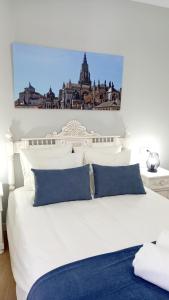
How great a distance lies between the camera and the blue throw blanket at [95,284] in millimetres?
1088

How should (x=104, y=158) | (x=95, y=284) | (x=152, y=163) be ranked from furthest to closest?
(x=152, y=163)
(x=104, y=158)
(x=95, y=284)

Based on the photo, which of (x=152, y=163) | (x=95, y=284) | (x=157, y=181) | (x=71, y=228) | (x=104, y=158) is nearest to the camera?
(x=95, y=284)

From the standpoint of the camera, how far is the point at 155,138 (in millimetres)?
3221

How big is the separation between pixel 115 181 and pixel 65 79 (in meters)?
1.23

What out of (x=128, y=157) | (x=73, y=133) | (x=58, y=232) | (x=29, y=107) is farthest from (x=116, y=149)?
(x=58, y=232)

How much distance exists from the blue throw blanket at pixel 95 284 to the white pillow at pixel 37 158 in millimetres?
1134

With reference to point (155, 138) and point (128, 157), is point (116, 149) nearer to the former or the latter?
point (128, 157)

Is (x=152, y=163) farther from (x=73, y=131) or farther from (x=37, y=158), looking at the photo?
(x=37, y=158)

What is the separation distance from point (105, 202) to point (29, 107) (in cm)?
127

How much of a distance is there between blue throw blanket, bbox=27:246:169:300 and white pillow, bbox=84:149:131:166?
123 cm

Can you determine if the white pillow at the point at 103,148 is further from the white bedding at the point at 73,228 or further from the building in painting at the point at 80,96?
the white bedding at the point at 73,228

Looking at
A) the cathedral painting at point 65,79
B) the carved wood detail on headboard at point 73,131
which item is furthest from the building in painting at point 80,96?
the carved wood detail on headboard at point 73,131

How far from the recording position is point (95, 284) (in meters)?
1.15

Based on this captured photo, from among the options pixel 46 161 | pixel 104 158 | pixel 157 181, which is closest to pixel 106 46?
pixel 104 158
